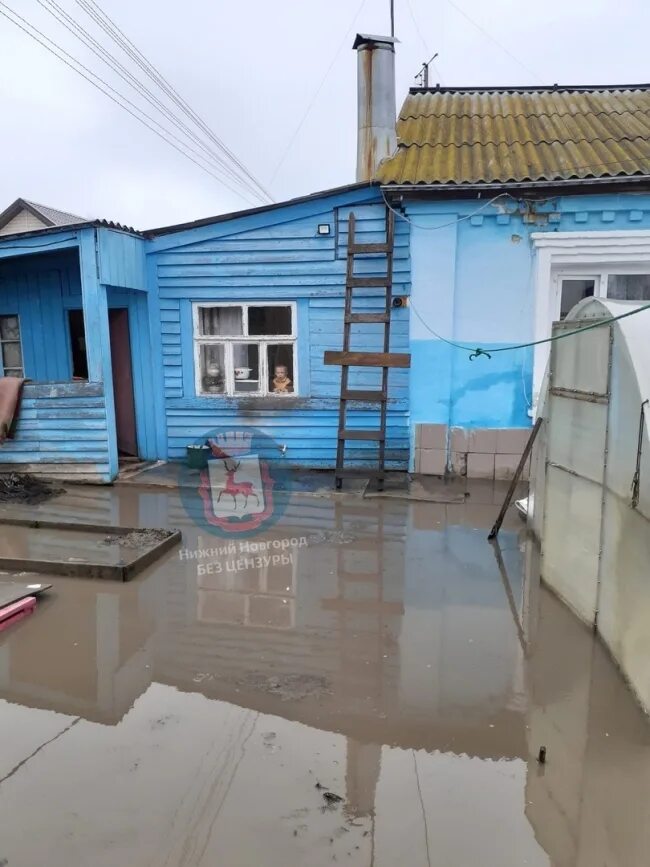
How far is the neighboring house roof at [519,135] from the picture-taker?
24.5 ft

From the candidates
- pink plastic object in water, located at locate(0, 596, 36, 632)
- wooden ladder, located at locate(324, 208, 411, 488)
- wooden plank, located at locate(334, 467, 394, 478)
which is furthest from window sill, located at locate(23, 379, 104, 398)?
pink plastic object in water, located at locate(0, 596, 36, 632)

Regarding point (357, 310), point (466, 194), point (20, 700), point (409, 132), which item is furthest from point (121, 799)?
point (409, 132)

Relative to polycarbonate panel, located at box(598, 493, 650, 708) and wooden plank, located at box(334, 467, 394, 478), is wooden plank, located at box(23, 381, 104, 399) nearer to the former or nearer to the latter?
wooden plank, located at box(334, 467, 394, 478)

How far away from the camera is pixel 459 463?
26.0ft

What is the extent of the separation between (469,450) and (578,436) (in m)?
3.66

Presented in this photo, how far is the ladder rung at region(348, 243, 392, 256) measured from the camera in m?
7.40

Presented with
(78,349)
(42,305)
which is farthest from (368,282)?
(42,305)

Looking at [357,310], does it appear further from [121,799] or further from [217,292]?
[121,799]

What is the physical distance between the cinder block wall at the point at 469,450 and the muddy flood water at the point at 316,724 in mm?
2821

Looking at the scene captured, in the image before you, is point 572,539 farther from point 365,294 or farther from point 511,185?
point 511,185

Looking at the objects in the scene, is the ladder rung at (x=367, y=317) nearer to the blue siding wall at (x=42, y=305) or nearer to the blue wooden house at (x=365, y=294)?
the blue wooden house at (x=365, y=294)

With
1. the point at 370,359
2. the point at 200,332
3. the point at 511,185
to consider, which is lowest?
the point at 370,359

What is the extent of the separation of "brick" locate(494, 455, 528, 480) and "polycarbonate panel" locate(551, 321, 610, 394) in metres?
3.16

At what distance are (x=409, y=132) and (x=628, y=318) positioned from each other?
6452 millimetres
